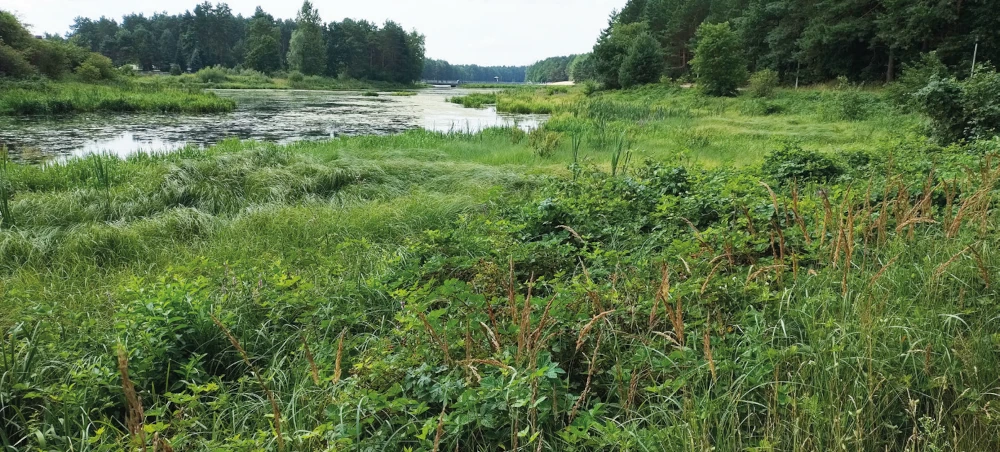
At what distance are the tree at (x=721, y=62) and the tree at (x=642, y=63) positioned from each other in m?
12.5

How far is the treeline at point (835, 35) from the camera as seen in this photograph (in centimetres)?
2186

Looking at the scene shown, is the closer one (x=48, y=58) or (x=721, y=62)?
(x=721, y=62)

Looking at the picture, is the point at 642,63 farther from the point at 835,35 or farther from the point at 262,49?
the point at 262,49

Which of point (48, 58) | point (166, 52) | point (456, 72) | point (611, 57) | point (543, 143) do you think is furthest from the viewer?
point (456, 72)

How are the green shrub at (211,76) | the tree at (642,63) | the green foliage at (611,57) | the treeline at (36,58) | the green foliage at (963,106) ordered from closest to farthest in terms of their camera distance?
the green foliage at (963,106) → the treeline at (36,58) → the tree at (642,63) → the green foliage at (611,57) → the green shrub at (211,76)

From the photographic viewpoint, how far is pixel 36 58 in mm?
28906

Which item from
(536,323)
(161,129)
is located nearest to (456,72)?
(161,129)

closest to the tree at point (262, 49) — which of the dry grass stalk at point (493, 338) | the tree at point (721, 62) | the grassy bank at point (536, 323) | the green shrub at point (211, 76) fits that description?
the green shrub at point (211, 76)

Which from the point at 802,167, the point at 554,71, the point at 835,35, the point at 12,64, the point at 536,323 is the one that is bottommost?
the point at 536,323

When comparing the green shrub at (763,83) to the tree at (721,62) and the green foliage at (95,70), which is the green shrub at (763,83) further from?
the green foliage at (95,70)

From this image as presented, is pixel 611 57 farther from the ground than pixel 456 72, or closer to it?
closer to it

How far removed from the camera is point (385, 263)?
147 inches

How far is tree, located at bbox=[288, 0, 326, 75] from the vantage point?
65.2 metres

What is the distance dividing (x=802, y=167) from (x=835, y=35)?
27569 millimetres
